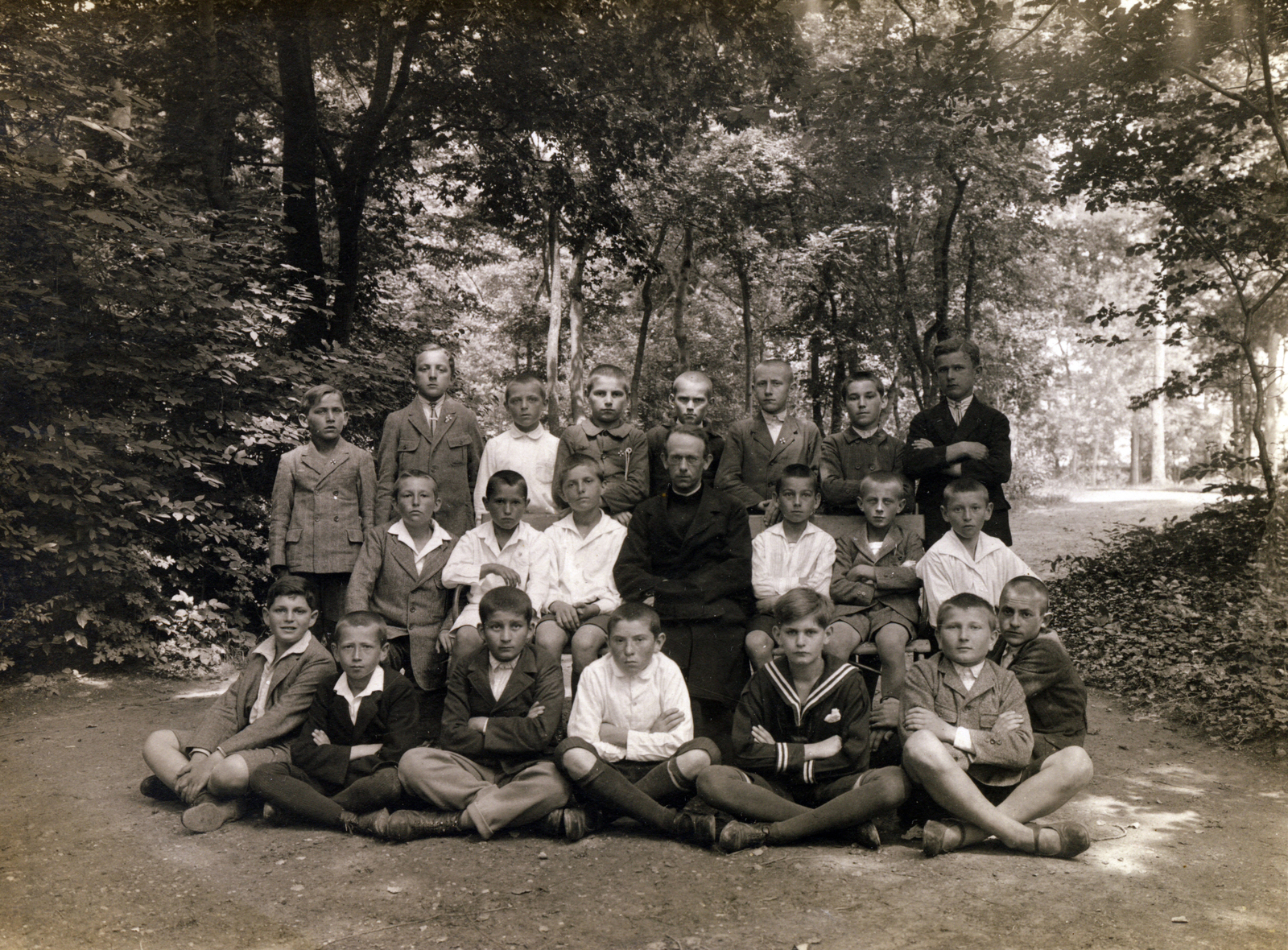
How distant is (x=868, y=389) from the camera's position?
17.0 ft

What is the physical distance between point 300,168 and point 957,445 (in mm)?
7760

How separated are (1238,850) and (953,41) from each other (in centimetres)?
690

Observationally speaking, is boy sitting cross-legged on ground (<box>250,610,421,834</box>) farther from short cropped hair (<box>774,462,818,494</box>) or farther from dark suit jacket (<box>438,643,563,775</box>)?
short cropped hair (<box>774,462,818,494</box>)

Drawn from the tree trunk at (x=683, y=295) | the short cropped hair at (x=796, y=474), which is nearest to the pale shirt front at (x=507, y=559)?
the short cropped hair at (x=796, y=474)

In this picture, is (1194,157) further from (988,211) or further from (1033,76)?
(988,211)

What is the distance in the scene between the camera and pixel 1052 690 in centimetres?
385

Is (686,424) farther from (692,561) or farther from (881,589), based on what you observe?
(881,589)

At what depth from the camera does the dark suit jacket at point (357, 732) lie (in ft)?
12.8

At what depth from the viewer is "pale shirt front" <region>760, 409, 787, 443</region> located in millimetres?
5410

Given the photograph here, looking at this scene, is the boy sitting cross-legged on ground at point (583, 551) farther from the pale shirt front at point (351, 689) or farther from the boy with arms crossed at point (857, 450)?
the boy with arms crossed at point (857, 450)

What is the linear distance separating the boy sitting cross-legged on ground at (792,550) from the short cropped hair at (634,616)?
731 millimetres


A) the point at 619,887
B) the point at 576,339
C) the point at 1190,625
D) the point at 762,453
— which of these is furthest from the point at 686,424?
the point at 576,339

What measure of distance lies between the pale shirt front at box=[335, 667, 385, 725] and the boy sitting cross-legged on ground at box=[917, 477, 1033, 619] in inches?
99.3

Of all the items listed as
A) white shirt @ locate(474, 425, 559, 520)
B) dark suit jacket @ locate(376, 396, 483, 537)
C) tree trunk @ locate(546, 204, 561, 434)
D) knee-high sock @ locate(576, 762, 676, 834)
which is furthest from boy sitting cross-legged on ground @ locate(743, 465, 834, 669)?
tree trunk @ locate(546, 204, 561, 434)
